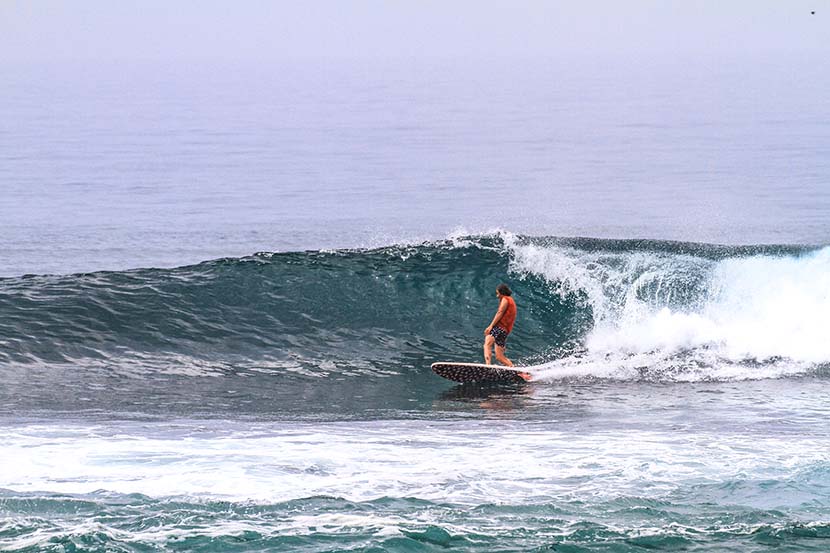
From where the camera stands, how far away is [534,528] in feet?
28.2

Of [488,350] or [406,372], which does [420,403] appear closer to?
[488,350]

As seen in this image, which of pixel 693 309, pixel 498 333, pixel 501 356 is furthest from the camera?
pixel 693 309

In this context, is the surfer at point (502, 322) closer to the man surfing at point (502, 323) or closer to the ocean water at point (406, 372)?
the man surfing at point (502, 323)

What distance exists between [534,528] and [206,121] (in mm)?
67790

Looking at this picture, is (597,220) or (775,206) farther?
(775,206)

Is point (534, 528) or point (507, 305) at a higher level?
point (507, 305)

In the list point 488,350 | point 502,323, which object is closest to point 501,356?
point 488,350

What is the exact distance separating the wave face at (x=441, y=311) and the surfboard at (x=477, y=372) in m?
0.56

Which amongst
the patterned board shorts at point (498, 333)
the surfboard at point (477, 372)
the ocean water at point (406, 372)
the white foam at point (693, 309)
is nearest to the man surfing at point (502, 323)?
the patterned board shorts at point (498, 333)

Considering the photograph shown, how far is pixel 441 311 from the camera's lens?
18375 millimetres

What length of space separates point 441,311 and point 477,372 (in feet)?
13.3

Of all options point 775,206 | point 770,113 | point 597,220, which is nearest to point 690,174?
point 775,206

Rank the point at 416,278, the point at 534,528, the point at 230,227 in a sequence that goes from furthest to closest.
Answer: the point at 230,227 < the point at 416,278 < the point at 534,528

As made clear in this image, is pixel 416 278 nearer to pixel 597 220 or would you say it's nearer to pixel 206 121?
pixel 597 220
